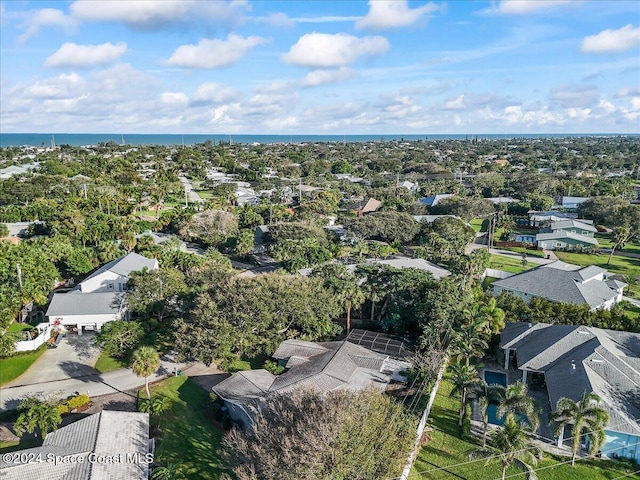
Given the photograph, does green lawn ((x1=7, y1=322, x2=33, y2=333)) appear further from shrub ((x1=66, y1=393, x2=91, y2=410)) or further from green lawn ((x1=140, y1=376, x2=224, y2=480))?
green lawn ((x1=140, y1=376, x2=224, y2=480))

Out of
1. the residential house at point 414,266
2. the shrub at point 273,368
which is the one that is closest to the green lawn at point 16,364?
the shrub at point 273,368

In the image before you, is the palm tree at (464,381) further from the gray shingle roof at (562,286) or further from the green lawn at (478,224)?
the green lawn at (478,224)

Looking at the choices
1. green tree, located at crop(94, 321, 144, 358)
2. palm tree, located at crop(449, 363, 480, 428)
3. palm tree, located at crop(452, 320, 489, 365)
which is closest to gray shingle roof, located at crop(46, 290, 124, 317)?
green tree, located at crop(94, 321, 144, 358)

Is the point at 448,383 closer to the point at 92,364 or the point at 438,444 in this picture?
the point at 438,444

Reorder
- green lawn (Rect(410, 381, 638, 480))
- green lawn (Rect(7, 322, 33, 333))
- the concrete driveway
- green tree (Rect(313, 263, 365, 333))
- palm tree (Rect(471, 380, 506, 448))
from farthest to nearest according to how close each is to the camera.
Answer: green lawn (Rect(7, 322, 33, 333)) → green tree (Rect(313, 263, 365, 333)) → the concrete driveway → palm tree (Rect(471, 380, 506, 448)) → green lawn (Rect(410, 381, 638, 480))

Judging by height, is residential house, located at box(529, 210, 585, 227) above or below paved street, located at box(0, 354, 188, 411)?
above
